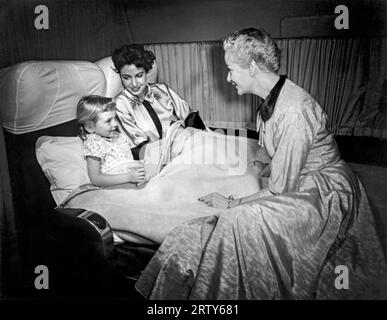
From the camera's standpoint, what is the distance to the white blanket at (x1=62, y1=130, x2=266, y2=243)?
1.60 meters

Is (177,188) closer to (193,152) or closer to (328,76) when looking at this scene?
(193,152)

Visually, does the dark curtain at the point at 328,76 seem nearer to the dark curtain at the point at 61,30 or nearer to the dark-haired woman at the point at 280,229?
the dark-haired woman at the point at 280,229

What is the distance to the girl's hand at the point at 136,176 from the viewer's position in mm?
1663

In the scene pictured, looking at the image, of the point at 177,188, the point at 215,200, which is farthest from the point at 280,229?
the point at 177,188

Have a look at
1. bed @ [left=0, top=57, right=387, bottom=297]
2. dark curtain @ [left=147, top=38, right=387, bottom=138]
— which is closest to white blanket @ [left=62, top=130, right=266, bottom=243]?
bed @ [left=0, top=57, right=387, bottom=297]

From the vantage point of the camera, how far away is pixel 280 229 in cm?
153

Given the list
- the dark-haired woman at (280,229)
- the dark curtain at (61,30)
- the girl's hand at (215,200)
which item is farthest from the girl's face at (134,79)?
the girl's hand at (215,200)

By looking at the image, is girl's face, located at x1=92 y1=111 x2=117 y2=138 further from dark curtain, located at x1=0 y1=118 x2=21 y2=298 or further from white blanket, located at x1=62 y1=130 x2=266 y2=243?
dark curtain, located at x1=0 y1=118 x2=21 y2=298

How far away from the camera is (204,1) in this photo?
167 centimetres

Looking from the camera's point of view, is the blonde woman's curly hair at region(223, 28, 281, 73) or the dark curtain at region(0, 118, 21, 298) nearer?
the blonde woman's curly hair at region(223, 28, 281, 73)

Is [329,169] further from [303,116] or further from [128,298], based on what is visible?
[128,298]

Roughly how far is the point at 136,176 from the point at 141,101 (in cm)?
29

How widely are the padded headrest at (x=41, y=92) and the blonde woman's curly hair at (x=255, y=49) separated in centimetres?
51
